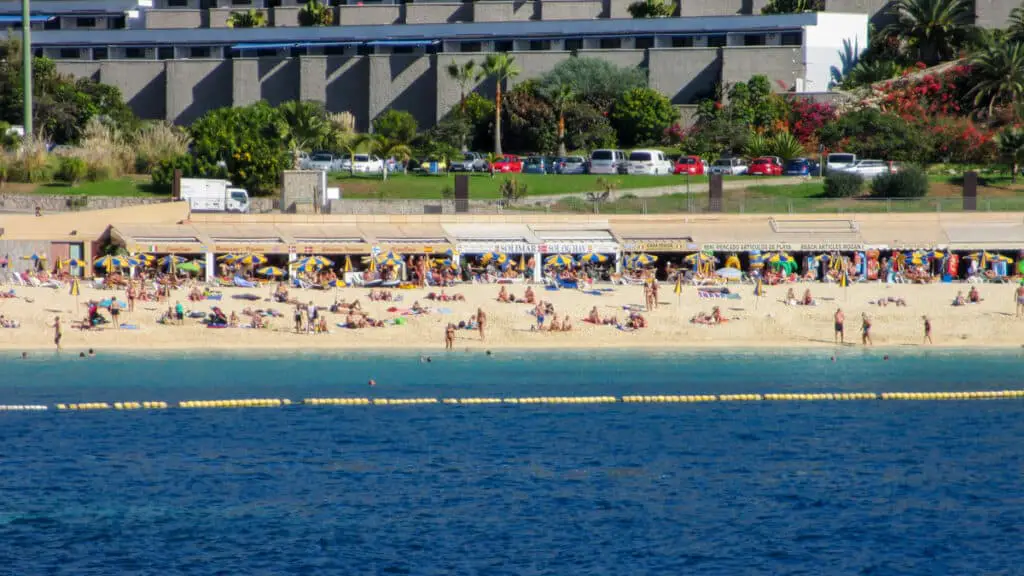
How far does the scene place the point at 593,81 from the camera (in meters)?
78.8

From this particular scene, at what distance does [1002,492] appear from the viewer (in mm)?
31984

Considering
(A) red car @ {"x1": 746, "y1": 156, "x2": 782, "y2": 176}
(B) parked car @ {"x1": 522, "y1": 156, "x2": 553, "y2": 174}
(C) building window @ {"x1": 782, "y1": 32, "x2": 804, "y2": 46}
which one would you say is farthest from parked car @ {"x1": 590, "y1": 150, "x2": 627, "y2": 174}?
(C) building window @ {"x1": 782, "y1": 32, "x2": 804, "y2": 46}

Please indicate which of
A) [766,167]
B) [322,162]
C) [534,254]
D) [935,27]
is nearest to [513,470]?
[534,254]

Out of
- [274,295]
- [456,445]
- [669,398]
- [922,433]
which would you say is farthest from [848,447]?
[274,295]

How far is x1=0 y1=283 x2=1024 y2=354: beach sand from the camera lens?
43.3 meters

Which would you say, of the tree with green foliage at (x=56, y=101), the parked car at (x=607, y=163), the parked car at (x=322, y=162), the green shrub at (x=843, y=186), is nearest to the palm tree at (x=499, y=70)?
the parked car at (x=607, y=163)

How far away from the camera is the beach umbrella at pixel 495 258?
1980 inches

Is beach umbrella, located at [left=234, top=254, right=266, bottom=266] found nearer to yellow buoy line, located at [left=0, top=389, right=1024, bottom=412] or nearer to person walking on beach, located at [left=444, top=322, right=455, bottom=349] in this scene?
person walking on beach, located at [left=444, top=322, right=455, bottom=349]

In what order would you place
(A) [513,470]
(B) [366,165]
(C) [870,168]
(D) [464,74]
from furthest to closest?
1. (D) [464,74]
2. (B) [366,165]
3. (C) [870,168]
4. (A) [513,470]

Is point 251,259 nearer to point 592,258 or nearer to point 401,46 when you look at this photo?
point 592,258

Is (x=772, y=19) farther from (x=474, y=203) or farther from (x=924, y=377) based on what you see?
(x=924, y=377)

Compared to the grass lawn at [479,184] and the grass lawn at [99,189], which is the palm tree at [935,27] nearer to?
the grass lawn at [479,184]

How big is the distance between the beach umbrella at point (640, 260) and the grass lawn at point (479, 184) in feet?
34.4

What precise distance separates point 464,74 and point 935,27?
25497 millimetres
